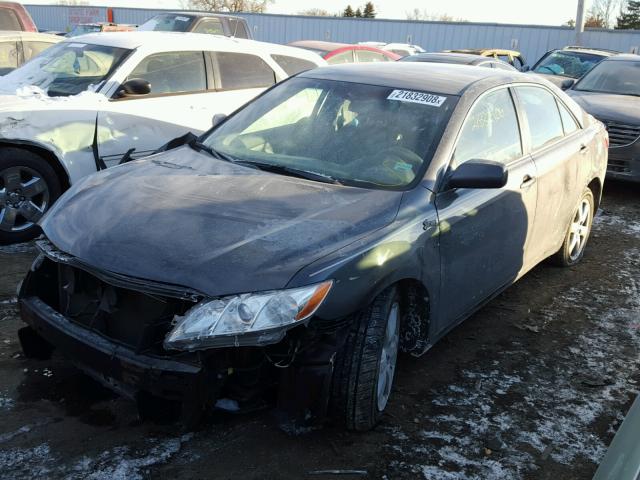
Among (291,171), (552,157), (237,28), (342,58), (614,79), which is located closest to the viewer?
(291,171)

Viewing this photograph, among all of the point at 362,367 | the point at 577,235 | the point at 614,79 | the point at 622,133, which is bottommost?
the point at 577,235

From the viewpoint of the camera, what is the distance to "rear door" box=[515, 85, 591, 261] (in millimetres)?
4566

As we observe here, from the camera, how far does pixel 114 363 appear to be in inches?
111

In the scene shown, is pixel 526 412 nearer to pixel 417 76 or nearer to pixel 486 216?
pixel 486 216

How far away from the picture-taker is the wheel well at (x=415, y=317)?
11.1 ft

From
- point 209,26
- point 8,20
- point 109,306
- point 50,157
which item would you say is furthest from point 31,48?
point 109,306

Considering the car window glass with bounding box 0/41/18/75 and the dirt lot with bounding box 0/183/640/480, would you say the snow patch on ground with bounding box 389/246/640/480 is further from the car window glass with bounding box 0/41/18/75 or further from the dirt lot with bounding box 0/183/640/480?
the car window glass with bounding box 0/41/18/75

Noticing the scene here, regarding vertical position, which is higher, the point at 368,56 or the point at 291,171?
the point at 368,56

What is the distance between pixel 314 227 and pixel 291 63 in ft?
16.7

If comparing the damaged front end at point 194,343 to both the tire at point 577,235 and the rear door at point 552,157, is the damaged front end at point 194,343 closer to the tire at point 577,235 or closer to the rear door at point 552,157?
the rear door at point 552,157

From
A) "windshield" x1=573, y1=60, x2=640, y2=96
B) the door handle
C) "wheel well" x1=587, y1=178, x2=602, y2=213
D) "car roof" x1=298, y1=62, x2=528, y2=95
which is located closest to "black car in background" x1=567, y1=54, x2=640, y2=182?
"windshield" x1=573, y1=60, x2=640, y2=96

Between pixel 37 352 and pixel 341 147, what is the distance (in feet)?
6.27

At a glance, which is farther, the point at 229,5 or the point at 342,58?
the point at 229,5

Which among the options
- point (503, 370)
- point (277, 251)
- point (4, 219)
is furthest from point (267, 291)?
point (4, 219)
